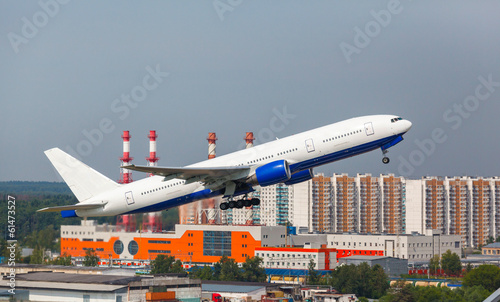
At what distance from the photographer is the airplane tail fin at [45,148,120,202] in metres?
59.8

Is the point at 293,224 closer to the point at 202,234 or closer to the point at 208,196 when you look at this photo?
the point at 202,234

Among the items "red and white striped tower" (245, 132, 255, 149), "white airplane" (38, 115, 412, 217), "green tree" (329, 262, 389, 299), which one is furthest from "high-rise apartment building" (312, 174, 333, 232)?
"white airplane" (38, 115, 412, 217)

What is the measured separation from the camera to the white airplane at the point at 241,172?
53.8 m

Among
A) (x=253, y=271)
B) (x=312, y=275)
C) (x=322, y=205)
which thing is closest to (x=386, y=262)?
(x=312, y=275)

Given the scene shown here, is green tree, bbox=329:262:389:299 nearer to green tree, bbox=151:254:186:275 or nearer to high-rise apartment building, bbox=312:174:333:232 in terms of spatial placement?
green tree, bbox=151:254:186:275

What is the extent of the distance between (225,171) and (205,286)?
150ft

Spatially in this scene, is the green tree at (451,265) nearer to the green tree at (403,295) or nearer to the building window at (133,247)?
the green tree at (403,295)

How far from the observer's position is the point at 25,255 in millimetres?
101250

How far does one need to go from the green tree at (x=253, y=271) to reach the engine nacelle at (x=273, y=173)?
235 feet

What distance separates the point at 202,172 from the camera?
54.7 m

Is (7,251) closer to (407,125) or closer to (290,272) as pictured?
(290,272)

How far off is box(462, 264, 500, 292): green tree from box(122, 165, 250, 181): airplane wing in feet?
210

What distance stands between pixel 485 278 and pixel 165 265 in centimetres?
4763

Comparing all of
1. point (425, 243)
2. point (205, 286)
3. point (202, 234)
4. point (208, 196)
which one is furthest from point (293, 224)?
point (208, 196)
